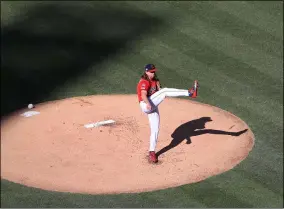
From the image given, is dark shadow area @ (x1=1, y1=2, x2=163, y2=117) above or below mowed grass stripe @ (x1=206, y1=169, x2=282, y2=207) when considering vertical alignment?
above

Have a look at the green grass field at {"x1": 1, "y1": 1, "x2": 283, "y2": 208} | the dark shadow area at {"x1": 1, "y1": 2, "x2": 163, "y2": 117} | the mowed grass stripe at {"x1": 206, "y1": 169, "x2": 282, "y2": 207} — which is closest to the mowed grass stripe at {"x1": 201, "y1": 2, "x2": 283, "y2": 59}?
the green grass field at {"x1": 1, "y1": 1, "x2": 283, "y2": 208}

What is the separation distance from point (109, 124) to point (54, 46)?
213 inches

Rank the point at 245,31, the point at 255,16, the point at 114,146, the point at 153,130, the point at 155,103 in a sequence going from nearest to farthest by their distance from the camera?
the point at 155,103 → the point at 153,130 → the point at 114,146 → the point at 245,31 → the point at 255,16

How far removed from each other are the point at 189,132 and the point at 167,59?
4242mm

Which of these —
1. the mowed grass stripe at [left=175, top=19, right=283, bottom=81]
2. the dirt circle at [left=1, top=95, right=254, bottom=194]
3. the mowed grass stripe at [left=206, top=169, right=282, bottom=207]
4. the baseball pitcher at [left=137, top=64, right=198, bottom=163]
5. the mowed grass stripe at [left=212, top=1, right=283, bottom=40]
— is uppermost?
the mowed grass stripe at [left=212, top=1, right=283, bottom=40]

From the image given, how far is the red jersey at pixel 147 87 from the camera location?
13469 millimetres

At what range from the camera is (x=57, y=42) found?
67.7 feet

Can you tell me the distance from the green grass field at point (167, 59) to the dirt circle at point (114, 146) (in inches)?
12.0

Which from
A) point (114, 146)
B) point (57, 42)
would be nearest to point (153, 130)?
point (114, 146)

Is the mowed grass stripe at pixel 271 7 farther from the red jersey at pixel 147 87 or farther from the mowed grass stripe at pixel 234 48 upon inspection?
the red jersey at pixel 147 87

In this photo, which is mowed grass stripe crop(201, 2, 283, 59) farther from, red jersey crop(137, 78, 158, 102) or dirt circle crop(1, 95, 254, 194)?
red jersey crop(137, 78, 158, 102)

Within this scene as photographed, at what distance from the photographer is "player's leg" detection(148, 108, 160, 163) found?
13828 mm

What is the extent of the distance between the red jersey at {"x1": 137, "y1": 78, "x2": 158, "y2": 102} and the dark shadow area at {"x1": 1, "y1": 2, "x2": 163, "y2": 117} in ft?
14.2

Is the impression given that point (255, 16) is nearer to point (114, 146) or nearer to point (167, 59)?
point (167, 59)
